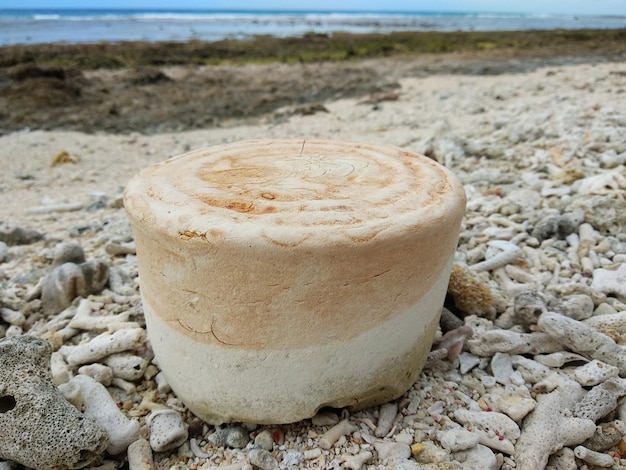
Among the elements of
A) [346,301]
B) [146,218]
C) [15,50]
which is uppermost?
[146,218]

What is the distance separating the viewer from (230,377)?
6.63 ft

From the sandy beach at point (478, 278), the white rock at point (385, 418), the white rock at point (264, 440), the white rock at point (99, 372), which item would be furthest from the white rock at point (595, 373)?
the white rock at point (99, 372)

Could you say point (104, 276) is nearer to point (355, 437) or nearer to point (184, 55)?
point (355, 437)

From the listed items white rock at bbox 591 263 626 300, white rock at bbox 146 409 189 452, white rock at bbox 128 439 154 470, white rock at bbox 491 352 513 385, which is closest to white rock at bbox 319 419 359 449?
white rock at bbox 146 409 189 452

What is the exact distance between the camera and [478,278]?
3.21 m

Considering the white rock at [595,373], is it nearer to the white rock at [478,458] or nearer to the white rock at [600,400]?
the white rock at [600,400]

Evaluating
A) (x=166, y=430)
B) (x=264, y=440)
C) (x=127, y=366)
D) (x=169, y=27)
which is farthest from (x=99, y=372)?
(x=169, y=27)

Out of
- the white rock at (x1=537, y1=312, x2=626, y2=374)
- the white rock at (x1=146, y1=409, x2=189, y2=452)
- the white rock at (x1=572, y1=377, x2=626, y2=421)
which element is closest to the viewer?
the white rock at (x1=146, y1=409, x2=189, y2=452)

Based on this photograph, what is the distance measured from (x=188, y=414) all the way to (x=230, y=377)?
18.6 inches

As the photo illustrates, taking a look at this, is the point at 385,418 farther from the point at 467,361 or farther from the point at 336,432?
the point at 467,361

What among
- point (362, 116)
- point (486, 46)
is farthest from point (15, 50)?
point (486, 46)

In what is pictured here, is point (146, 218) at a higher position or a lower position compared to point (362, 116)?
higher

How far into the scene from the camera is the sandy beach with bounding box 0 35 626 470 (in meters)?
2.15

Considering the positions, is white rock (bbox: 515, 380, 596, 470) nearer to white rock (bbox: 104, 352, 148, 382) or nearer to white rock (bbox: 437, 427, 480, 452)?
white rock (bbox: 437, 427, 480, 452)
